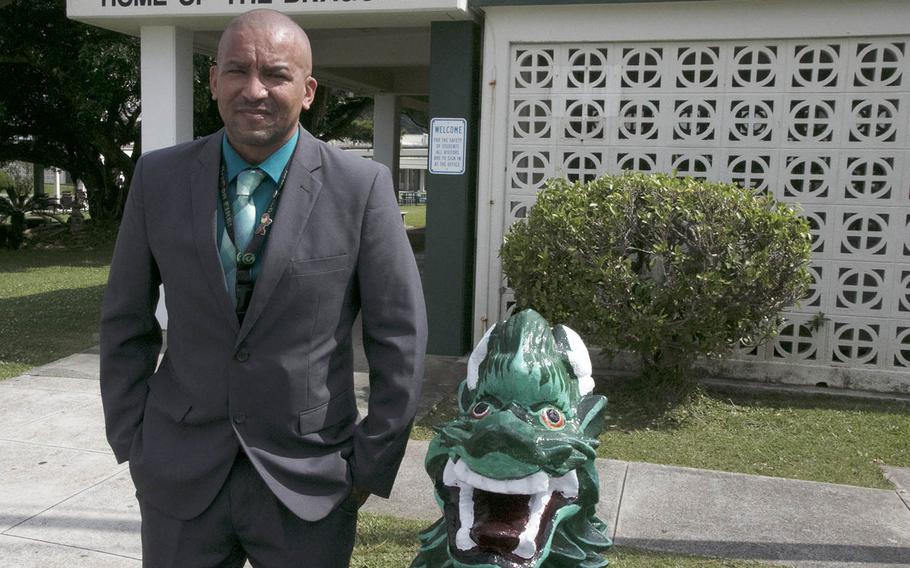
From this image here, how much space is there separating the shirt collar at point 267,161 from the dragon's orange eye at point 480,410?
2.98 feet

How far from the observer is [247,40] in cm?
210

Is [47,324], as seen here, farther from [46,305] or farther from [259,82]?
[259,82]

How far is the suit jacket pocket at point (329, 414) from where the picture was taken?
2.20 m

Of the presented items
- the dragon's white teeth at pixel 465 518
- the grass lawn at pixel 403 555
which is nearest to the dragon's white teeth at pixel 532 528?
the dragon's white teeth at pixel 465 518

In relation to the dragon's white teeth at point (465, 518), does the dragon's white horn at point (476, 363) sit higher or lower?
higher

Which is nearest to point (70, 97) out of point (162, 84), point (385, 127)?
point (385, 127)

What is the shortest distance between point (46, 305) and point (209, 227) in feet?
31.2

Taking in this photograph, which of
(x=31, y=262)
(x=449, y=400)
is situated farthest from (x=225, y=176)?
(x=31, y=262)

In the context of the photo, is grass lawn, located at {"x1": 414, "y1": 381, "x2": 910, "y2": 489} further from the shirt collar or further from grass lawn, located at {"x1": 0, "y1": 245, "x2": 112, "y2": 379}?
grass lawn, located at {"x1": 0, "y1": 245, "x2": 112, "y2": 379}

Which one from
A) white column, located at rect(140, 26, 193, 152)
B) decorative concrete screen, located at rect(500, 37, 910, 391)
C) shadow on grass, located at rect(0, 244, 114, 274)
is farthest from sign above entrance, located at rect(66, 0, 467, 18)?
shadow on grass, located at rect(0, 244, 114, 274)

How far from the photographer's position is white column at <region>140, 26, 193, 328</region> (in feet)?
26.0

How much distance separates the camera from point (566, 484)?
250 cm

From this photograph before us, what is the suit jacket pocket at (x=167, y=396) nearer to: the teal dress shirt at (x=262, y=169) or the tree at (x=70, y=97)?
the teal dress shirt at (x=262, y=169)

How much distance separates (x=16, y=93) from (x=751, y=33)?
1596cm
